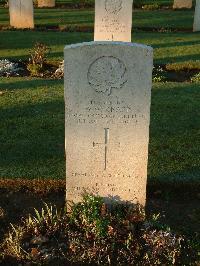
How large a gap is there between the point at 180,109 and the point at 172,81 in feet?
8.71

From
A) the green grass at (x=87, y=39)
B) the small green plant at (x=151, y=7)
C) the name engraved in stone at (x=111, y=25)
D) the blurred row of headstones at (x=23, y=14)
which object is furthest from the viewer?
the small green plant at (x=151, y=7)

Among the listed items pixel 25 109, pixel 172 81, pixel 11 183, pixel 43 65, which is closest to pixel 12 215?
pixel 11 183

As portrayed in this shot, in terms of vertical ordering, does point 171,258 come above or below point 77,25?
below

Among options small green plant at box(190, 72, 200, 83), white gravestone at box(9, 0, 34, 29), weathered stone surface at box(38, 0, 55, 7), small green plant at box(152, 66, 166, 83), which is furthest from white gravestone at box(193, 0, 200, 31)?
weathered stone surface at box(38, 0, 55, 7)

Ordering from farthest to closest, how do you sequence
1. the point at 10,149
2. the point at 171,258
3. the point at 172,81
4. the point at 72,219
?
the point at 172,81
the point at 10,149
the point at 72,219
the point at 171,258

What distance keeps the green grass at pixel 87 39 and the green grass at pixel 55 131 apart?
3472 millimetres

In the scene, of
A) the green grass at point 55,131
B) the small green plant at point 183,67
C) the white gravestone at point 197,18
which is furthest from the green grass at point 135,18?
the green grass at point 55,131

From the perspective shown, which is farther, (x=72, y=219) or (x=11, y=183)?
(x=11, y=183)

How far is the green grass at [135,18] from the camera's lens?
68.3 ft

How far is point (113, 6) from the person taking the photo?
42.3 feet

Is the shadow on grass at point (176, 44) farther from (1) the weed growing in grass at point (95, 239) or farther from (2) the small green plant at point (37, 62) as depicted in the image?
(1) the weed growing in grass at point (95, 239)

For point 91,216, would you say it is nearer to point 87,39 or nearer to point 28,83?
point 28,83

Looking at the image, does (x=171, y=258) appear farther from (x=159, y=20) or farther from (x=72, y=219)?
(x=159, y=20)

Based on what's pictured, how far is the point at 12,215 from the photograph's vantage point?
572cm
